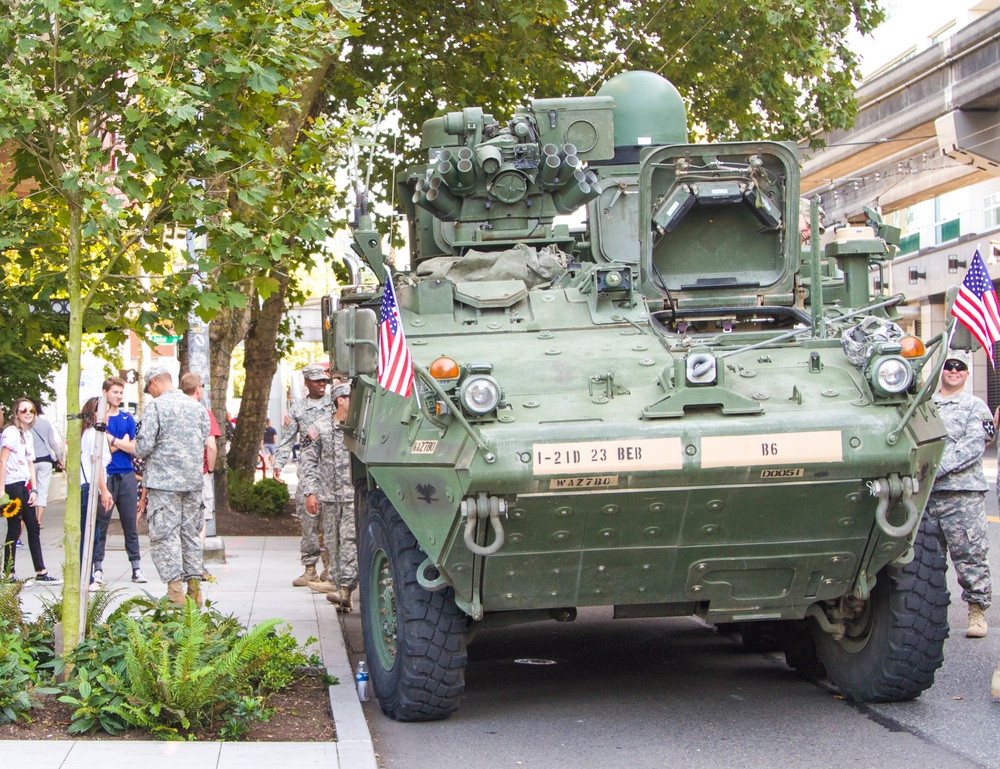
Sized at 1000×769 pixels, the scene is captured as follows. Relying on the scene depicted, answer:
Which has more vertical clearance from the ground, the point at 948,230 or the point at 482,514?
the point at 948,230

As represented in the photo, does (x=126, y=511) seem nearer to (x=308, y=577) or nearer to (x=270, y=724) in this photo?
(x=308, y=577)

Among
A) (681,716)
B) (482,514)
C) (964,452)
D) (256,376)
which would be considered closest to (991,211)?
(256,376)

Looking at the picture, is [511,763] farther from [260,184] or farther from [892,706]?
[260,184]

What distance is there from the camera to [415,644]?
22.0 ft

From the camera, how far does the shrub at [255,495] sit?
18.7 metres

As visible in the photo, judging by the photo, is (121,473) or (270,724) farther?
(121,473)

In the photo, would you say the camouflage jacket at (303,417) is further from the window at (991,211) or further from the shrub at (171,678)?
the window at (991,211)

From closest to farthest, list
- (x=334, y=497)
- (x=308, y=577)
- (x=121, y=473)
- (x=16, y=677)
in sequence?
(x=16, y=677), (x=334, y=497), (x=308, y=577), (x=121, y=473)

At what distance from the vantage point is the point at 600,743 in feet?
22.0

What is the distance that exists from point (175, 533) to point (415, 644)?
2846 millimetres


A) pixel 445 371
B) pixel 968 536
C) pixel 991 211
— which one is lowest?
pixel 968 536

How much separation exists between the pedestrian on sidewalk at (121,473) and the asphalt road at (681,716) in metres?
3.53

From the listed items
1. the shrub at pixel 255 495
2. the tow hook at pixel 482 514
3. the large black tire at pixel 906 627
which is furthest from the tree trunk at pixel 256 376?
the tow hook at pixel 482 514

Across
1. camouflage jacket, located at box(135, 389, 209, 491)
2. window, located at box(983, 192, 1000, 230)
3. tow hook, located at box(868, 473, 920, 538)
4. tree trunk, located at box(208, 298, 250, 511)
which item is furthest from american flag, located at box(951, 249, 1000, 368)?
window, located at box(983, 192, 1000, 230)
